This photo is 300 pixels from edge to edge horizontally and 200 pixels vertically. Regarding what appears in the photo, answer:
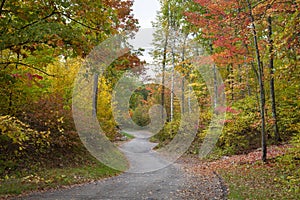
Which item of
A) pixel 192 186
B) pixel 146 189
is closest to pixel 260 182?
pixel 192 186

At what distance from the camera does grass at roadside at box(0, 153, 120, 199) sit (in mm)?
7547

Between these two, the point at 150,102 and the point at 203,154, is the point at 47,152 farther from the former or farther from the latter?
the point at 150,102

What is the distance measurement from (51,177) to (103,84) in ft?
23.4

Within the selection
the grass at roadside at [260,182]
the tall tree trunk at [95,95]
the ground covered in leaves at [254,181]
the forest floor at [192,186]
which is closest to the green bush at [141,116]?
the tall tree trunk at [95,95]

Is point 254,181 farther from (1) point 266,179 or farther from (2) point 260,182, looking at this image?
(1) point 266,179

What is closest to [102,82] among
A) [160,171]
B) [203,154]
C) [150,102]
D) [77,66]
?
[77,66]

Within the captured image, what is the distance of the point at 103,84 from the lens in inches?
594

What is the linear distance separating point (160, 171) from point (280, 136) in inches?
271

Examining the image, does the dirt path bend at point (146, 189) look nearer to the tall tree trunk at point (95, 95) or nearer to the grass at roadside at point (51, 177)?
the grass at roadside at point (51, 177)

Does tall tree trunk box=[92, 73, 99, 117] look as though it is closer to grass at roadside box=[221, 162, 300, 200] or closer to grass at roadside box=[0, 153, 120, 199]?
grass at roadside box=[0, 153, 120, 199]

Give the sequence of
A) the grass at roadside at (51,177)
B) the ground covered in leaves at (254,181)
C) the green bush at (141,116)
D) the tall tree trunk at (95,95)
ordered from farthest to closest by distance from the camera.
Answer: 1. the green bush at (141,116)
2. the tall tree trunk at (95,95)
3. the grass at roadside at (51,177)
4. the ground covered in leaves at (254,181)

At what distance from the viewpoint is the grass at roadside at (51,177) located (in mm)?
7547

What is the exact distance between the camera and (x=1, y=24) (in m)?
4.43

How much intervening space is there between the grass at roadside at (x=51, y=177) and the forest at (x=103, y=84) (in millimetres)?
34
